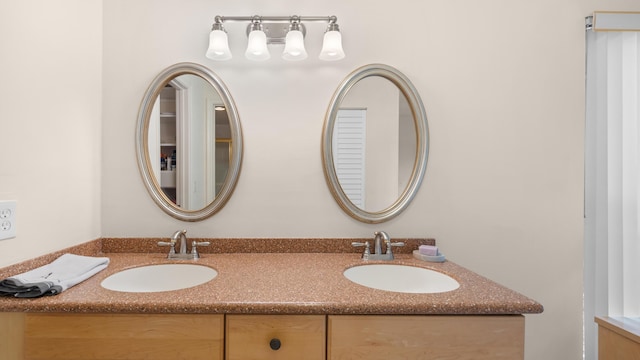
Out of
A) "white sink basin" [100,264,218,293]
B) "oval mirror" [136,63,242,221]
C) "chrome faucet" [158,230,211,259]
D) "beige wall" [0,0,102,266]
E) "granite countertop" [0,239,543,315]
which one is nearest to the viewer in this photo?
"granite countertop" [0,239,543,315]

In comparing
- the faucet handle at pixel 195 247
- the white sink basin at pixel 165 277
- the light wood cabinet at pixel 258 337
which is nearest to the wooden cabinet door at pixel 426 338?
the light wood cabinet at pixel 258 337

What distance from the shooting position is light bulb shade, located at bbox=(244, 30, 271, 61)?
1.45 m

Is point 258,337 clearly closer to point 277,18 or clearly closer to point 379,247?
point 379,247

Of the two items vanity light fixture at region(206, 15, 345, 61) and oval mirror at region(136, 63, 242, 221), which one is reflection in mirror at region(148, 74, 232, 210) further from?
vanity light fixture at region(206, 15, 345, 61)

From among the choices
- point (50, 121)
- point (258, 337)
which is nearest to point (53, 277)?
point (50, 121)

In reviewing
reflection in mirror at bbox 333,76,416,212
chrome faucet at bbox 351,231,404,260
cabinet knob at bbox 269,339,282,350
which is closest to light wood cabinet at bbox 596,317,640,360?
chrome faucet at bbox 351,231,404,260

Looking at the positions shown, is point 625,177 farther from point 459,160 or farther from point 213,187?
point 213,187

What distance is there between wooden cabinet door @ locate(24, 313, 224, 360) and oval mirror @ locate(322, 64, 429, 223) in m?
0.82

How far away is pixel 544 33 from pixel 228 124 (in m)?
1.61

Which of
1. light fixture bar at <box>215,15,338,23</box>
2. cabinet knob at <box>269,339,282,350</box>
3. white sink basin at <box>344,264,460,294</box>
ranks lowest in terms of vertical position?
cabinet knob at <box>269,339,282,350</box>

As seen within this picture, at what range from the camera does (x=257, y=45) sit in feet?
4.75

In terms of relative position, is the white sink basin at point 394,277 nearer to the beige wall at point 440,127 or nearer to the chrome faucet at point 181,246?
the beige wall at point 440,127

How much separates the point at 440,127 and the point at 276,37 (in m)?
0.91

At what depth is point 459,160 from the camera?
1.56 metres
